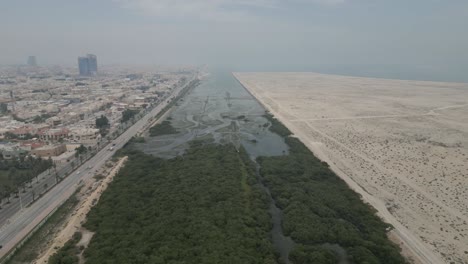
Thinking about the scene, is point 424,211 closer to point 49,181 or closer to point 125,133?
point 49,181

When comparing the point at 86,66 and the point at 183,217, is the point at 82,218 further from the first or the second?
the point at 86,66

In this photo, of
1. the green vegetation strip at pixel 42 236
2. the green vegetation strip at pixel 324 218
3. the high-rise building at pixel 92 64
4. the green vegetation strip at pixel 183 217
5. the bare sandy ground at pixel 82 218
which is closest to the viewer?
the green vegetation strip at pixel 183 217

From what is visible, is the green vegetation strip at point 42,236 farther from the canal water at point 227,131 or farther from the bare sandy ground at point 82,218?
the canal water at point 227,131

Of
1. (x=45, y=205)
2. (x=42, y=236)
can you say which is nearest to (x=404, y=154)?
(x=42, y=236)

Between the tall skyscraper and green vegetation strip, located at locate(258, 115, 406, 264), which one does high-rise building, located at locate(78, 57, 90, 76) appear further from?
green vegetation strip, located at locate(258, 115, 406, 264)

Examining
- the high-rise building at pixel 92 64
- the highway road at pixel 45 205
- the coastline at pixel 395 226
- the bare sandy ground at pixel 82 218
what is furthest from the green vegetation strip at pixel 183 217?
the high-rise building at pixel 92 64

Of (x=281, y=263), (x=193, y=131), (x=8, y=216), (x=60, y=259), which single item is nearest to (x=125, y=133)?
(x=193, y=131)
